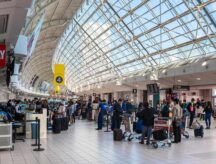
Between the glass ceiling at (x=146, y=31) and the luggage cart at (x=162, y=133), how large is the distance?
13.4 meters

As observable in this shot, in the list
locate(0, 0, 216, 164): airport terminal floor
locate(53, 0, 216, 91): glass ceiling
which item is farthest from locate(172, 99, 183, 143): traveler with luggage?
locate(53, 0, 216, 91): glass ceiling

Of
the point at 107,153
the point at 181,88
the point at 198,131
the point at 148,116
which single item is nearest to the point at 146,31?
the point at 181,88

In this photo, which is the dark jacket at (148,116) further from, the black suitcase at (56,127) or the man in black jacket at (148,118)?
the black suitcase at (56,127)

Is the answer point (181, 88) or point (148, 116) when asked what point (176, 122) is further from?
point (181, 88)

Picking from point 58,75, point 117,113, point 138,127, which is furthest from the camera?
point 58,75

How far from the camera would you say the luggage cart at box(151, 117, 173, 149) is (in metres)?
11.6

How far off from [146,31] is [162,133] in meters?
20.2

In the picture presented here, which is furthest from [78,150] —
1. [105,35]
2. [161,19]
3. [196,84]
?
[105,35]

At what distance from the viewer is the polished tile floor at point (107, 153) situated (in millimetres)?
8992

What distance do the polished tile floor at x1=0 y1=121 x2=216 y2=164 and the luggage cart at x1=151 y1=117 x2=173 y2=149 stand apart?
26 centimetres

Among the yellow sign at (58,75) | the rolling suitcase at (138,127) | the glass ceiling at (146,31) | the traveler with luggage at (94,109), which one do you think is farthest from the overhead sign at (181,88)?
the rolling suitcase at (138,127)

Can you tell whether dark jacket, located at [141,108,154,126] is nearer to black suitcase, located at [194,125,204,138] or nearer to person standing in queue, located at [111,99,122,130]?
person standing in queue, located at [111,99,122,130]

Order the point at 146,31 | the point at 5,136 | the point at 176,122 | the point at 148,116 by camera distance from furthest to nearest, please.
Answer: the point at 146,31 < the point at 176,122 < the point at 148,116 < the point at 5,136

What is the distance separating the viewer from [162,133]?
1159 cm
